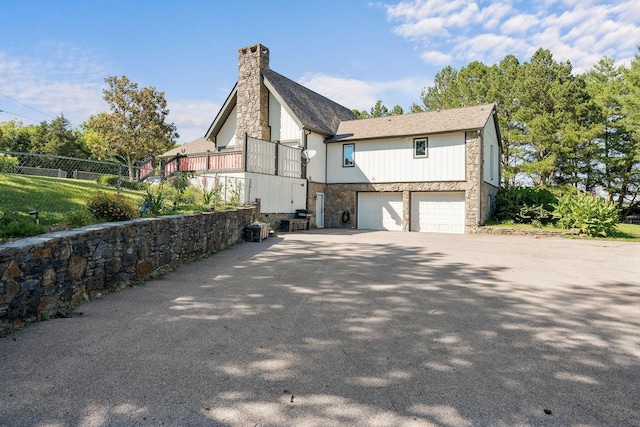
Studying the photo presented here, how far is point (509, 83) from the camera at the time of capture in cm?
2928

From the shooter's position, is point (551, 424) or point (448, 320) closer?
point (551, 424)

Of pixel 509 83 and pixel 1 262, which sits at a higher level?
pixel 509 83

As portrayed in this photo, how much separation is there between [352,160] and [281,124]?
14.8ft

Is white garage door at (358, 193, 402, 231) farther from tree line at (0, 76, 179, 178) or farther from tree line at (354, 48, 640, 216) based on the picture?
tree line at (0, 76, 179, 178)

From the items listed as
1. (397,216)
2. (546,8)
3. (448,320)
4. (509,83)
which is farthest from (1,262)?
(509,83)

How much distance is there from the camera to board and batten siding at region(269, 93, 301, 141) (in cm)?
1941

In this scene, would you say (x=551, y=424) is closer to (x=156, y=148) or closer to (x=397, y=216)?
(x=397, y=216)

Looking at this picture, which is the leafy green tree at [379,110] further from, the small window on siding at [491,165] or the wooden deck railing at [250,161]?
the wooden deck railing at [250,161]

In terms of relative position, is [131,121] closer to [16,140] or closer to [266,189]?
[16,140]

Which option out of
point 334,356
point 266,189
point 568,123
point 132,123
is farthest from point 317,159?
point 132,123

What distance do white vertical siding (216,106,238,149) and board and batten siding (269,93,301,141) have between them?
8.48ft

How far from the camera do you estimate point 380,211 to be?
20234mm

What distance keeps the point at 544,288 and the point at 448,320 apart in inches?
118

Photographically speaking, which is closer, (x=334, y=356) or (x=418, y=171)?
(x=334, y=356)
